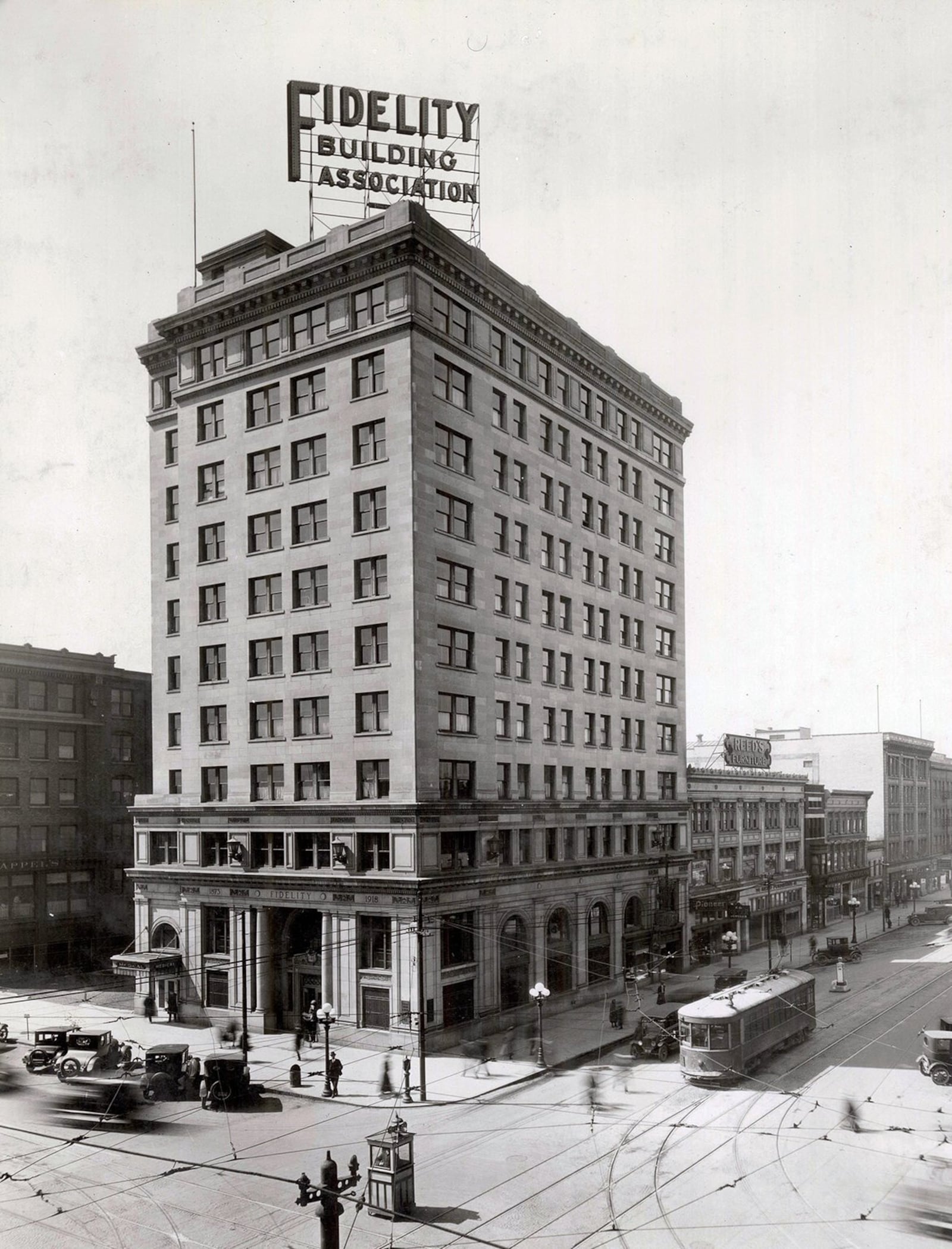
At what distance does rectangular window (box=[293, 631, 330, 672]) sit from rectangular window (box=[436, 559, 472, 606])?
5.80 metres

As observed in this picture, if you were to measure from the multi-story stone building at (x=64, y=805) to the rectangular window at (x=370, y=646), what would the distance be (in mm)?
28613

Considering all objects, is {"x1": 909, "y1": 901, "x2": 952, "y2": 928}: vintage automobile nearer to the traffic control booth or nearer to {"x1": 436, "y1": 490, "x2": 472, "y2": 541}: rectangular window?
{"x1": 436, "y1": 490, "x2": 472, "y2": 541}: rectangular window

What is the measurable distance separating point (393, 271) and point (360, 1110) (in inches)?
1324

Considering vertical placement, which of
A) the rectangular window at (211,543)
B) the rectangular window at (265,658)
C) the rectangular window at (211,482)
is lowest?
the rectangular window at (265,658)

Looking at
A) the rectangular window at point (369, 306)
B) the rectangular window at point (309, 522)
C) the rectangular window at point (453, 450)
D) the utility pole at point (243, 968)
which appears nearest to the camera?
the utility pole at point (243, 968)

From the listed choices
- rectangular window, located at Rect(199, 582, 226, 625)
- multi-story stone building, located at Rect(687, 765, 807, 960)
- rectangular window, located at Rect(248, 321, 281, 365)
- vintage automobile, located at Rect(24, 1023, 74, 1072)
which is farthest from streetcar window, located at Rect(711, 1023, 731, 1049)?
rectangular window, located at Rect(248, 321, 281, 365)

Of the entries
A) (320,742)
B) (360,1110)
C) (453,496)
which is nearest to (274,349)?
(453,496)

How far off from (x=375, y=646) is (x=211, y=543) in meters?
12.3

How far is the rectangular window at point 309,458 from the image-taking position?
159ft

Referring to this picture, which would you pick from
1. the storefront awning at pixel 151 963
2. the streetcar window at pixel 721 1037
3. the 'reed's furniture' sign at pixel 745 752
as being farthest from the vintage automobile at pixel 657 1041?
the 'reed's furniture' sign at pixel 745 752

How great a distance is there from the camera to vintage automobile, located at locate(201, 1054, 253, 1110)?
A: 34094 millimetres

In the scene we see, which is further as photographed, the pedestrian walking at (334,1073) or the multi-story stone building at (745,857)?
the multi-story stone building at (745,857)

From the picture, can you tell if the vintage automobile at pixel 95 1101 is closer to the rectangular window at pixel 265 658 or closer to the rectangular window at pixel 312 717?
the rectangular window at pixel 312 717

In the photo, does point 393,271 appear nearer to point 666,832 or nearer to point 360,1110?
point 360,1110
